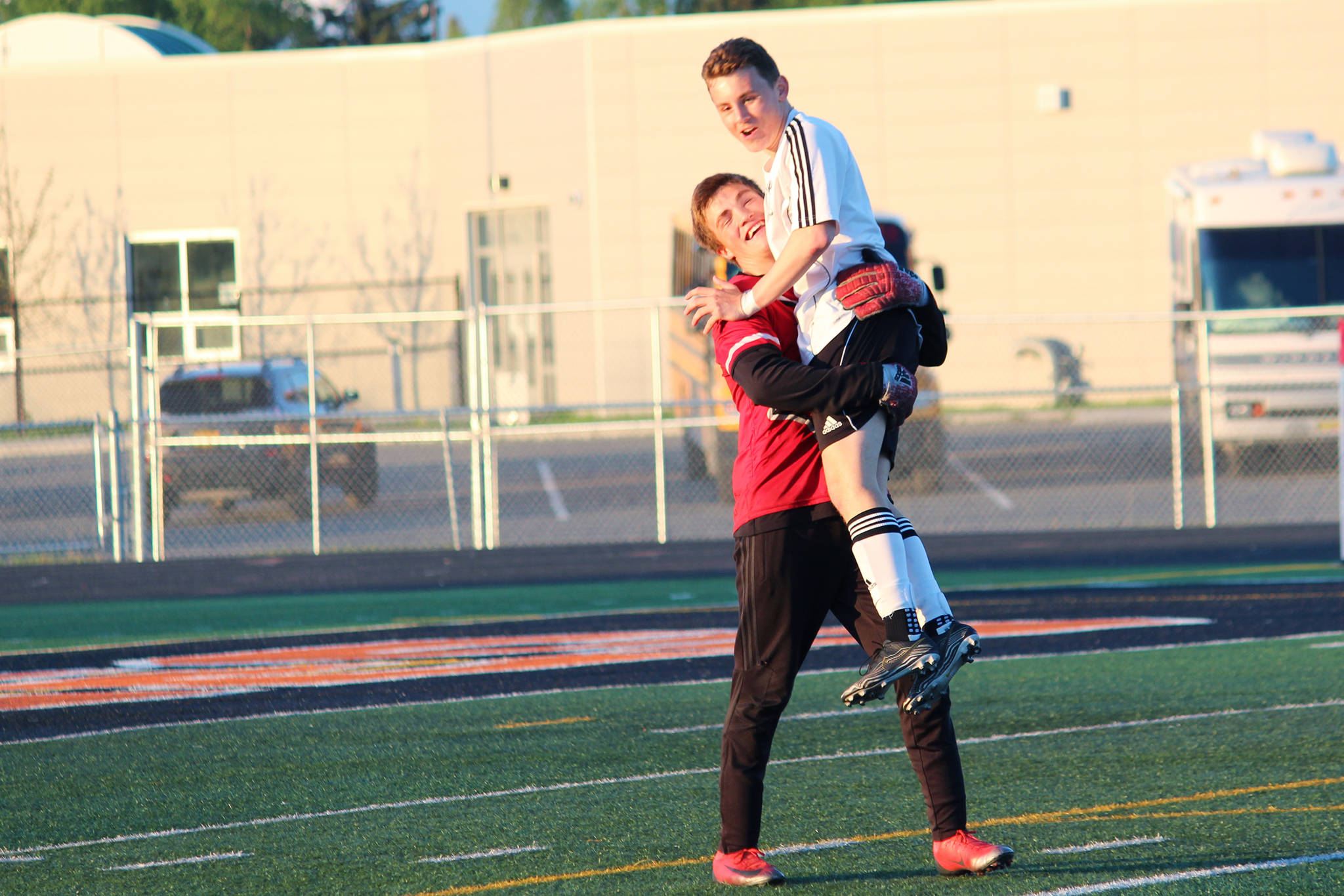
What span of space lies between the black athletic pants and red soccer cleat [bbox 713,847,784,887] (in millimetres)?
22

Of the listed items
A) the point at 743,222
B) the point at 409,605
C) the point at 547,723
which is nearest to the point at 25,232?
the point at 409,605

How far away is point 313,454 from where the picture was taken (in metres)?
15.6

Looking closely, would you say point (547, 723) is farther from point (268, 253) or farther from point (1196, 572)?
point (268, 253)

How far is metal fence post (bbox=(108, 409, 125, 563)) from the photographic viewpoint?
1524 cm

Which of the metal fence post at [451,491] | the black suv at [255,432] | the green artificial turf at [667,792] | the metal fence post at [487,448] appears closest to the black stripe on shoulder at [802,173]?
the green artificial turf at [667,792]

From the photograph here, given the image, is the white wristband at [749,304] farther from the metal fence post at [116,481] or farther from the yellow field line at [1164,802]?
the metal fence post at [116,481]

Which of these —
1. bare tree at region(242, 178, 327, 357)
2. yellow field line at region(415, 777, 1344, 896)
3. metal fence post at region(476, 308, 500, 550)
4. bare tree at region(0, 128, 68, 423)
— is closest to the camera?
yellow field line at region(415, 777, 1344, 896)

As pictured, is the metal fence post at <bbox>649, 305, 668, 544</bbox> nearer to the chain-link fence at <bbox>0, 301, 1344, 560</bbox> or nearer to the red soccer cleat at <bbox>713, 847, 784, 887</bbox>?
the chain-link fence at <bbox>0, 301, 1344, 560</bbox>

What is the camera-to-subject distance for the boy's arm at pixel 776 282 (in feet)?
12.7

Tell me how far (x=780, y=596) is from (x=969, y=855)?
0.83m

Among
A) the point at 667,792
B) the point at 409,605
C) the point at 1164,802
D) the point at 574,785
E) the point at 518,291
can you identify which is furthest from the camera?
the point at 518,291

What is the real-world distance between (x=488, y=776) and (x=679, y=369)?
14638mm

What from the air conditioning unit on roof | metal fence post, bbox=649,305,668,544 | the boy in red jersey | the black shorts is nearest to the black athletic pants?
the boy in red jersey

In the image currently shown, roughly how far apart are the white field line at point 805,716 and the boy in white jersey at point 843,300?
271 cm
